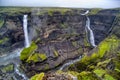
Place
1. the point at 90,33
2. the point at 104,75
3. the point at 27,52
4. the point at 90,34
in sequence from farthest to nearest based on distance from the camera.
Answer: the point at 90,33 → the point at 90,34 → the point at 27,52 → the point at 104,75

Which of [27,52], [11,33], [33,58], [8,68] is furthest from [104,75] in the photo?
[11,33]

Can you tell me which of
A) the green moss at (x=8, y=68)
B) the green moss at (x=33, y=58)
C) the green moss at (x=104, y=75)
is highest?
the green moss at (x=104, y=75)

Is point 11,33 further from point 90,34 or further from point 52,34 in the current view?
point 90,34

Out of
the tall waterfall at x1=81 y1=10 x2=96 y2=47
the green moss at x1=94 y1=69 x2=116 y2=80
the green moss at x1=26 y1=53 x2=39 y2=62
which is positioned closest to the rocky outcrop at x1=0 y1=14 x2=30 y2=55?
the green moss at x1=26 y1=53 x2=39 y2=62

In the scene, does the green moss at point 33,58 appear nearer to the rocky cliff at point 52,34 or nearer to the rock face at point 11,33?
the rocky cliff at point 52,34

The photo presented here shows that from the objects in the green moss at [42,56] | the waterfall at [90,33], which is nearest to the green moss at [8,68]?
the green moss at [42,56]

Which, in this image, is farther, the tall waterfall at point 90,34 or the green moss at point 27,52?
the tall waterfall at point 90,34

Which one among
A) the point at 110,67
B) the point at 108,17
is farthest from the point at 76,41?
the point at 110,67

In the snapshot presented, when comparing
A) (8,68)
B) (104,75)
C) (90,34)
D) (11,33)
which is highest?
(104,75)

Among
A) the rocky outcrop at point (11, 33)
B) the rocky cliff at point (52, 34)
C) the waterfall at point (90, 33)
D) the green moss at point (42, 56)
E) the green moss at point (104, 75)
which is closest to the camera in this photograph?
the green moss at point (104, 75)

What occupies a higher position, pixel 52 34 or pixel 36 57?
pixel 52 34

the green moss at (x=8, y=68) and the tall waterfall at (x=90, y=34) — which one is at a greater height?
the tall waterfall at (x=90, y=34)
